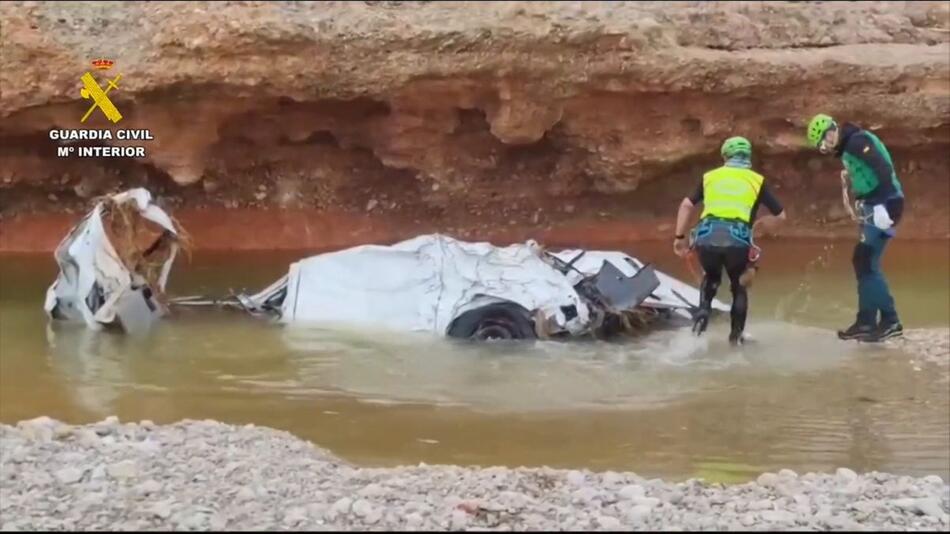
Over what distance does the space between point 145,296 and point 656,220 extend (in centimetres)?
A: 707

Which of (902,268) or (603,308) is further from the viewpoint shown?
(902,268)

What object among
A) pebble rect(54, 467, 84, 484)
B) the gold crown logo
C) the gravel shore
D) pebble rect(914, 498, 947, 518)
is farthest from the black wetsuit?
the gold crown logo

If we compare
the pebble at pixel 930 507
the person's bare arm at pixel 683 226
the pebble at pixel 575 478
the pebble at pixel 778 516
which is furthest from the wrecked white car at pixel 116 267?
the pebble at pixel 930 507

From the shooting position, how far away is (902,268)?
12.3 m

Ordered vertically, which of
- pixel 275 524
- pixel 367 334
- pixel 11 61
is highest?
pixel 11 61

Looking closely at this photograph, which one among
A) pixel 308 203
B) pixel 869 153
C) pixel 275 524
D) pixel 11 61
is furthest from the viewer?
pixel 308 203

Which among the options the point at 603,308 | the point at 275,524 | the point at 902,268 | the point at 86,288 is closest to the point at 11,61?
the point at 86,288

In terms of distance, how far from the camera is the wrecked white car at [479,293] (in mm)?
8867

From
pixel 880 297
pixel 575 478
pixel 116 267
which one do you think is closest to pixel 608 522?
pixel 575 478

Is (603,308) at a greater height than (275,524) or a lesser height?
greater

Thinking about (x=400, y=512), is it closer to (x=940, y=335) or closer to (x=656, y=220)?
(x=940, y=335)

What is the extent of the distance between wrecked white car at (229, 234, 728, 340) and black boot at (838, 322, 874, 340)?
1.08 m

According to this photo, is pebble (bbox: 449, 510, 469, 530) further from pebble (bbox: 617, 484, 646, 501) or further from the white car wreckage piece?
the white car wreckage piece

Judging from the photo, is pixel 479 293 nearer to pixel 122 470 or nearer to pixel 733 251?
pixel 733 251
